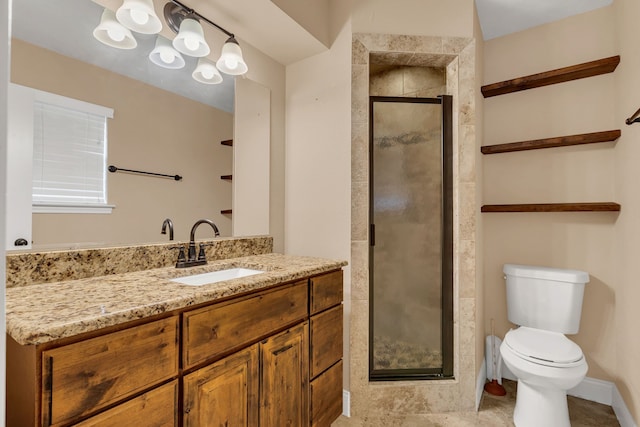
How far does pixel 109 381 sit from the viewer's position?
0.78 metres

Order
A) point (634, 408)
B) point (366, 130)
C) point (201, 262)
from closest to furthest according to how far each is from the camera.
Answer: point (201, 262), point (634, 408), point (366, 130)

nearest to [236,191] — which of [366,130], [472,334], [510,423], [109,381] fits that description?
[366,130]

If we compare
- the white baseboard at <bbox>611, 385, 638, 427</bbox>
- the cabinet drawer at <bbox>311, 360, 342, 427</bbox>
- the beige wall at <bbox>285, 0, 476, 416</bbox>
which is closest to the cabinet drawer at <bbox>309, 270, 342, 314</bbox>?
the beige wall at <bbox>285, 0, 476, 416</bbox>

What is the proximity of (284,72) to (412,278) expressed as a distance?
1.70 meters

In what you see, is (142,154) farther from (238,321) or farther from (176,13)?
(238,321)

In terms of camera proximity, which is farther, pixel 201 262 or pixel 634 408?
pixel 634 408

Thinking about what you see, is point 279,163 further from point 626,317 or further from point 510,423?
point 626,317

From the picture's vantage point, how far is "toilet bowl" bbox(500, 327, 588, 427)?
A: 1552 mm

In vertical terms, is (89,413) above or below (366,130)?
below

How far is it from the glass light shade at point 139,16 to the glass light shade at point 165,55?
0.13 m

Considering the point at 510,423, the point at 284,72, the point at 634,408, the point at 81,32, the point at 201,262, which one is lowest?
the point at 510,423

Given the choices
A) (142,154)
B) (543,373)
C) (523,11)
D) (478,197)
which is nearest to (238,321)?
(142,154)

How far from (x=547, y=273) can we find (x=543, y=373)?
65cm

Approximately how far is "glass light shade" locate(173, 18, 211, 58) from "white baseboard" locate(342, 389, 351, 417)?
83.1 inches
